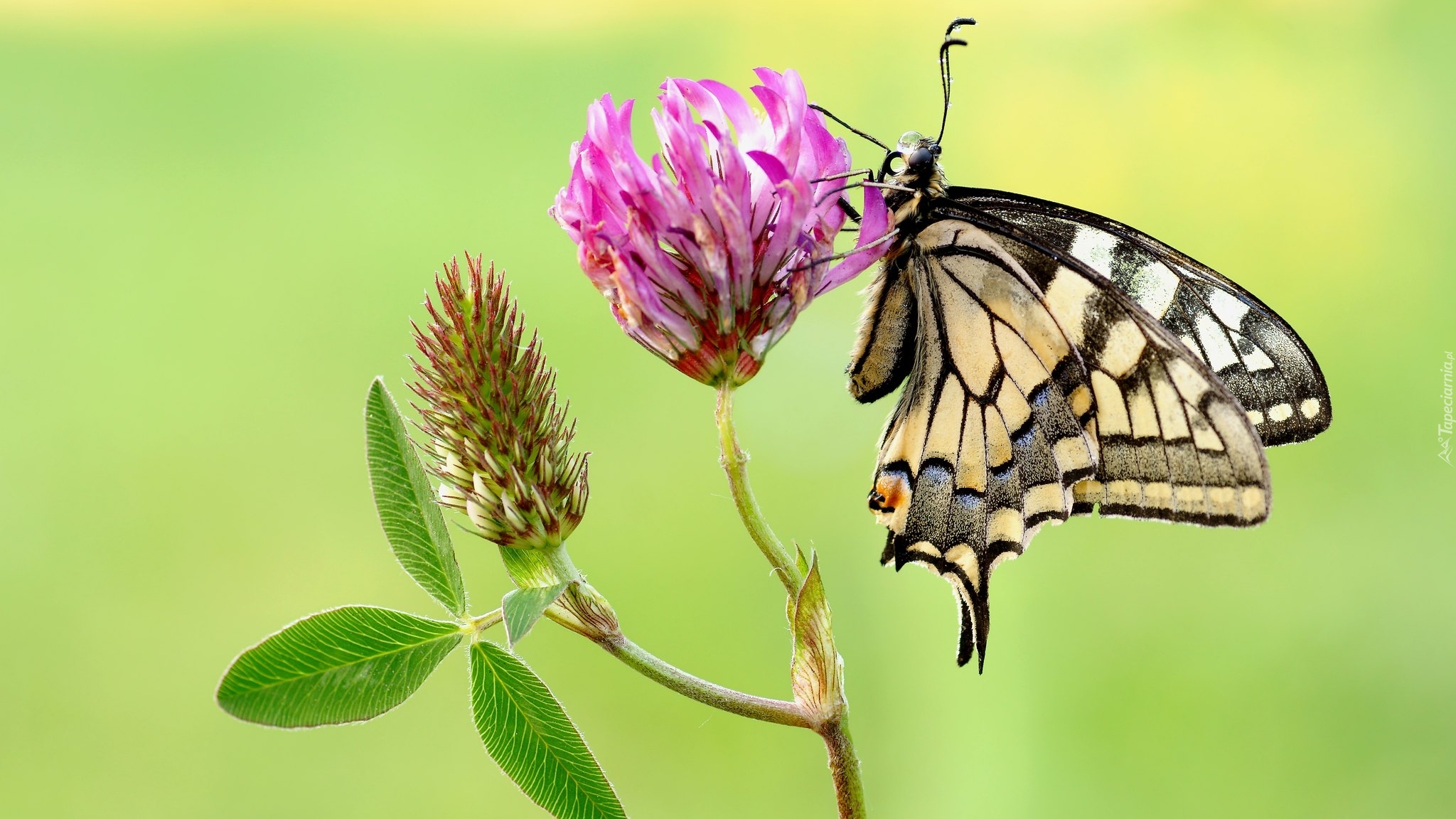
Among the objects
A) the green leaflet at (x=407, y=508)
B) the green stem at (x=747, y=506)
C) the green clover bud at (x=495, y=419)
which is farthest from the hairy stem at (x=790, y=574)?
the green leaflet at (x=407, y=508)

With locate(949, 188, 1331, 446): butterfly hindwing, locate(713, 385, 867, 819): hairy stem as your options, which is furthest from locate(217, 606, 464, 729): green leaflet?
locate(949, 188, 1331, 446): butterfly hindwing

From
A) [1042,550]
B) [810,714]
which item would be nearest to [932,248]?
[810,714]

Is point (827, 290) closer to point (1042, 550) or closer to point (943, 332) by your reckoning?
point (943, 332)

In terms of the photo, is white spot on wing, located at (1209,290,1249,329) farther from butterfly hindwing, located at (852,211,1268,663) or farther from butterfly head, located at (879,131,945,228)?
butterfly head, located at (879,131,945,228)

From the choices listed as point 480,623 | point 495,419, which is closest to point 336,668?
point 480,623

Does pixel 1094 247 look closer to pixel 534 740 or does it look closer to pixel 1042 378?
pixel 1042 378

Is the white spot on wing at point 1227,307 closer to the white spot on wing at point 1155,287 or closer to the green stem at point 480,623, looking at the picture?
the white spot on wing at point 1155,287
